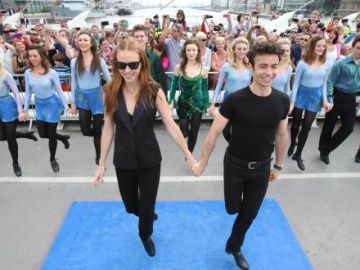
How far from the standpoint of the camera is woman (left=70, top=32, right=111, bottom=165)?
4.29m

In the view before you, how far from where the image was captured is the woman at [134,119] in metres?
2.46

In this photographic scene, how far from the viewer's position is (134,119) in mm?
2518

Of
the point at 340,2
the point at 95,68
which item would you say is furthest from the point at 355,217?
the point at 340,2

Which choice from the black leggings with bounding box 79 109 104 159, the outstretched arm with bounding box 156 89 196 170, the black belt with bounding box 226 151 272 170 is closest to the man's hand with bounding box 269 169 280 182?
the black belt with bounding box 226 151 272 170

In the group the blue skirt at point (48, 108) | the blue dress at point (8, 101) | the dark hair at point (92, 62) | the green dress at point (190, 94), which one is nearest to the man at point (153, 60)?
the green dress at point (190, 94)

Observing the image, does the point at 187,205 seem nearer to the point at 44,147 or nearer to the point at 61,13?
the point at 44,147

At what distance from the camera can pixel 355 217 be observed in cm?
370

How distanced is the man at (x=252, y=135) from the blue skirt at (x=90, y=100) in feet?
7.75

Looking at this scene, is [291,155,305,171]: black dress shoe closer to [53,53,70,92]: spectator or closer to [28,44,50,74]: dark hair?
[28,44,50,74]: dark hair

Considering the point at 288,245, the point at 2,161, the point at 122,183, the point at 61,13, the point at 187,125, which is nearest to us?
the point at 122,183

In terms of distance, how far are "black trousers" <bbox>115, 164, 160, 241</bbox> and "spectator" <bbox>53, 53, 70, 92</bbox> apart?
14.5 ft

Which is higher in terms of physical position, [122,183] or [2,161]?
[122,183]

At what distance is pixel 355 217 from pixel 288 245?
1116 mm

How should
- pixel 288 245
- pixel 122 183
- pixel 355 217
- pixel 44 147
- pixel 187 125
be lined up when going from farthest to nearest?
1. pixel 44 147
2. pixel 187 125
3. pixel 355 217
4. pixel 288 245
5. pixel 122 183
